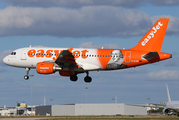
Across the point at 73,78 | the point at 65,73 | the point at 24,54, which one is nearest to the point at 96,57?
the point at 73,78

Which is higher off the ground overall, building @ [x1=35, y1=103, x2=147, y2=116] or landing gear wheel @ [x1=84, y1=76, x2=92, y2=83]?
landing gear wheel @ [x1=84, y1=76, x2=92, y2=83]

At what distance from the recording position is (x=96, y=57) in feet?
209

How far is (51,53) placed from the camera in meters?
64.8

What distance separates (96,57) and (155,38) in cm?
1184

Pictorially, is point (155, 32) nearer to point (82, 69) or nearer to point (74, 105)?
point (82, 69)

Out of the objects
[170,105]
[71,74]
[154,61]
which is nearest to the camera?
[154,61]

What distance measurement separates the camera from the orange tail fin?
63938mm

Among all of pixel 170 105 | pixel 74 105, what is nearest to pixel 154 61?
pixel 170 105

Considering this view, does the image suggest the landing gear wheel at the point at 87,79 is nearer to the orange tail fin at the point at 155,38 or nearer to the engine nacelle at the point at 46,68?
the engine nacelle at the point at 46,68

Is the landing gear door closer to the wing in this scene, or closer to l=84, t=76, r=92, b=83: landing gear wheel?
l=84, t=76, r=92, b=83: landing gear wheel

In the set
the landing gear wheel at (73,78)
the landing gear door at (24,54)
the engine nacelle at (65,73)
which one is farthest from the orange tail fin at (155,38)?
the landing gear door at (24,54)

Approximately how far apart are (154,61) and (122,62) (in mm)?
5876

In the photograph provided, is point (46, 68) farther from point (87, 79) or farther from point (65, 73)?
point (87, 79)

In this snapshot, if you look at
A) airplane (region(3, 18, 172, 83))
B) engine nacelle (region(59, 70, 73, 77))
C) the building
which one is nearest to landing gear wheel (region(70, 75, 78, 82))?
engine nacelle (region(59, 70, 73, 77))
